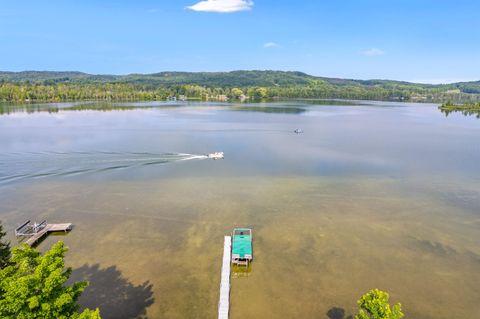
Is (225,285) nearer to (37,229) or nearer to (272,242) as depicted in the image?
(272,242)

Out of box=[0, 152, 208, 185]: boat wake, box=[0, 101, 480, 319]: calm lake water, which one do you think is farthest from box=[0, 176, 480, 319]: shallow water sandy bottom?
box=[0, 152, 208, 185]: boat wake

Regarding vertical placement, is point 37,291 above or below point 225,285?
above

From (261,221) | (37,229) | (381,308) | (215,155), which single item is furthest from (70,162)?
(381,308)

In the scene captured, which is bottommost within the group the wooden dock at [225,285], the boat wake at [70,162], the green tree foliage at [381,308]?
the wooden dock at [225,285]

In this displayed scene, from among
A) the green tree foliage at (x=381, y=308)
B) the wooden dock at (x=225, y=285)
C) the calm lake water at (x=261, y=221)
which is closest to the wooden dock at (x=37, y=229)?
the calm lake water at (x=261, y=221)

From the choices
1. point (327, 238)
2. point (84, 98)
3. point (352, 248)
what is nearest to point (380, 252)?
point (352, 248)

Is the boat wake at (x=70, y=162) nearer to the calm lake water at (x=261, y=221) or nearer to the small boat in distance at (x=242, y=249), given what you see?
the calm lake water at (x=261, y=221)

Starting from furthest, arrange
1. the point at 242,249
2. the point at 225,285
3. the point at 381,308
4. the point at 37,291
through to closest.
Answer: the point at 242,249
the point at 225,285
the point at 381,308
the point at 37,291
